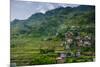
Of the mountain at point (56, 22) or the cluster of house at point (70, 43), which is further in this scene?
the cluster of house at point (70, 43)

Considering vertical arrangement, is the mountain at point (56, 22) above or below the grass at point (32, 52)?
above

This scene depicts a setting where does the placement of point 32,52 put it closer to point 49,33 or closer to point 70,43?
point 49,33

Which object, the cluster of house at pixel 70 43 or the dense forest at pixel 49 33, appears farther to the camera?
the cluster of house at pixel 70 43

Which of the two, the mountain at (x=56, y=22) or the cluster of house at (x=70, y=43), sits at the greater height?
the mountain at (x=56, y=22)

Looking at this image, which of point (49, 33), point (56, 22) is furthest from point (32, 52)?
point (56, 22)

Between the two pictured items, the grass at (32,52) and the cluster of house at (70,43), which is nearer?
the grass at (32,52)

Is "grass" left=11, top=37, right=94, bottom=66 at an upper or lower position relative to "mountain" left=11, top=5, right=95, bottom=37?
lower

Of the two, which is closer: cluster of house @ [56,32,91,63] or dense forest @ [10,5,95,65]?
dense forest @ [10,5,95,65]
